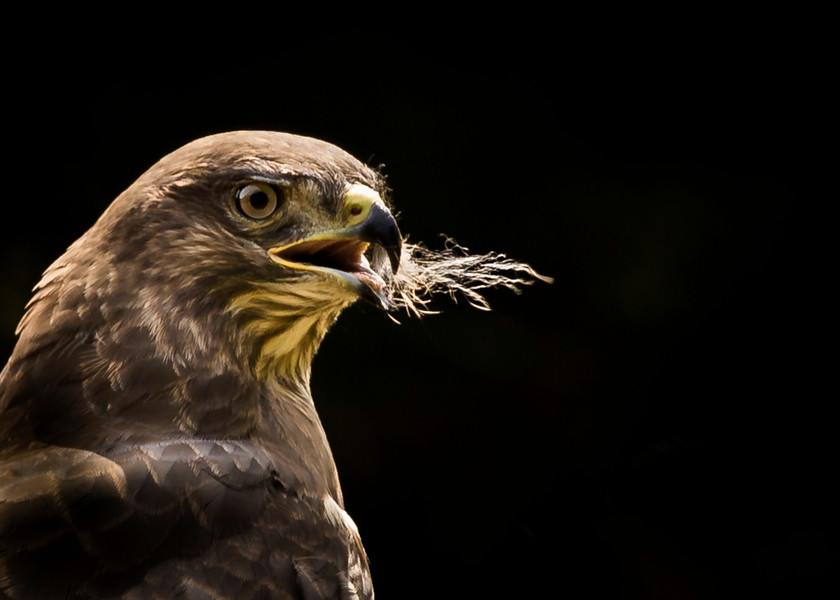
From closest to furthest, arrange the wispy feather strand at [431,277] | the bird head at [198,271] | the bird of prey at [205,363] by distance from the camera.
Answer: the bird of prey at [205,363]
the bird head at [198,271]
the wispy feather strand at [431,277]

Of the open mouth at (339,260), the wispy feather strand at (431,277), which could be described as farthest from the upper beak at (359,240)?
the wispy feather strand at (431,277)

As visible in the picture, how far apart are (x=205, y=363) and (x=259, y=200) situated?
0.97 ft

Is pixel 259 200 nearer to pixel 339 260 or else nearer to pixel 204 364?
pixel 339 260

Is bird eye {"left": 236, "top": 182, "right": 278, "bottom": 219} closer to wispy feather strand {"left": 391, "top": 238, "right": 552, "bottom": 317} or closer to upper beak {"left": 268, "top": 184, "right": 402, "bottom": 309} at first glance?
upper beak {"left": 268, "top": 184, "right": 402, "bottom": 309}

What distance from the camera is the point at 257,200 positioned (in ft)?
6.38

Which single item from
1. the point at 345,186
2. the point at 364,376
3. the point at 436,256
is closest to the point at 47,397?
the point at 345,186

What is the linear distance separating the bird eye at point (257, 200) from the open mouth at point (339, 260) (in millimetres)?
68

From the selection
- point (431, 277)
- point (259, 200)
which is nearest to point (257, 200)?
point (259, 200)

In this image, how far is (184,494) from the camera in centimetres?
180

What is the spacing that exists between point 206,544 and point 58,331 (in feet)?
1.49

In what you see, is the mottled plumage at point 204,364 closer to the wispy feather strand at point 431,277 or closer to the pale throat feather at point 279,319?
the pale throat feather at point 279,319

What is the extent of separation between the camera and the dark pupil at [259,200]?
6.37ft

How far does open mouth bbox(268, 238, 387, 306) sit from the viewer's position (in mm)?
1954

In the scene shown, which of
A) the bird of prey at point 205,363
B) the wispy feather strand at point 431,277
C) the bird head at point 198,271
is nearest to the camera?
the bird of prey at point 205,363
